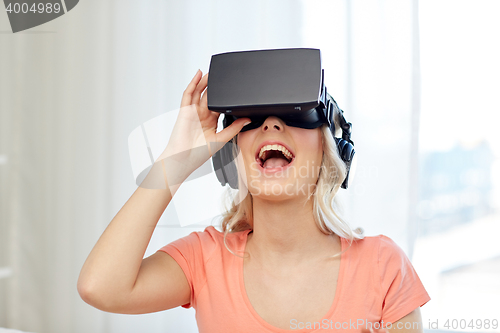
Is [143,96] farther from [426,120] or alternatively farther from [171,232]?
[426,120]

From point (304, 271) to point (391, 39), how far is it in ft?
2.85

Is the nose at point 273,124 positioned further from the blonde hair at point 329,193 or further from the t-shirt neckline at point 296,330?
the t-shirt neckline at point 296,330

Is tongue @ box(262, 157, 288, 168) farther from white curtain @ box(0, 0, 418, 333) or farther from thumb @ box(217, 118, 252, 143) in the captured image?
white curtain @ box(0, 0, 418, 333)

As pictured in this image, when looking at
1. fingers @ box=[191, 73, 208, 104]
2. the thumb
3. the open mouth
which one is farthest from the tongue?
fingers @ box=[191, 73, 208, 104]

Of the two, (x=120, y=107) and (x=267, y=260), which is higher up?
(x=120, y=107)

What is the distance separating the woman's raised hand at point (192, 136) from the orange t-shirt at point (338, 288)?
20 centimetres

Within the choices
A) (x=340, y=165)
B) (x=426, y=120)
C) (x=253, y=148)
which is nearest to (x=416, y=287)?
(x=340, y=165)

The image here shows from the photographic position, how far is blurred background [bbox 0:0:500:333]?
1308 mm

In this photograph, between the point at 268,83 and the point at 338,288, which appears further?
the point at 338,288

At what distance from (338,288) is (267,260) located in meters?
0.18

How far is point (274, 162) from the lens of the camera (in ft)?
3.17
